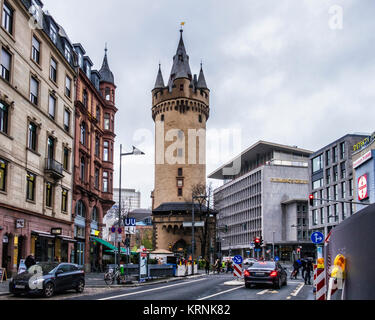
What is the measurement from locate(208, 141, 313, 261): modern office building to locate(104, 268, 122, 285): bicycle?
77394mm

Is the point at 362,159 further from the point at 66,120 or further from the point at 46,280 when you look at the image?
the point at 46,280

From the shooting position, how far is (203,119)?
315 ft

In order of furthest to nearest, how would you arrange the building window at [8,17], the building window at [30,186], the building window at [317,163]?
1. the building window at [317,163]
2. the building window at [30,186]
3. the building window at [8,17]

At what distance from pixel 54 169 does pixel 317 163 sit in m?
62.4

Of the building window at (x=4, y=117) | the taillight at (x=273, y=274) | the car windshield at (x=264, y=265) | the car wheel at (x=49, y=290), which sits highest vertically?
the building window at (x=4, y=117)

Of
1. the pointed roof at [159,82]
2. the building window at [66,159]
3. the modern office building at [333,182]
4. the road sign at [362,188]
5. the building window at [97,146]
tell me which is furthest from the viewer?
the pointed roof at [159,82]

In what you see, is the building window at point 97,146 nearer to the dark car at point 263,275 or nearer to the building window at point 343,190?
the dark car at point 263,275

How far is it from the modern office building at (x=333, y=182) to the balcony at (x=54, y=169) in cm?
4804

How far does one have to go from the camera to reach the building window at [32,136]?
108ft

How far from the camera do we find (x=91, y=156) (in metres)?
47.4

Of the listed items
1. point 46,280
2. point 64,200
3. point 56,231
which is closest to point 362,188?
point 64,200

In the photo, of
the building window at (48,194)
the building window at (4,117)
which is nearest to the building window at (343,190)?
the building window at (48,194)

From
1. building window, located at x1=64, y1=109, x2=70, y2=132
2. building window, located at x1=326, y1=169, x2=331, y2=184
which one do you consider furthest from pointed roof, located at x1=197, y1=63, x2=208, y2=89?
building window, located at x1=64, y1=109, x2=70, y2=132
